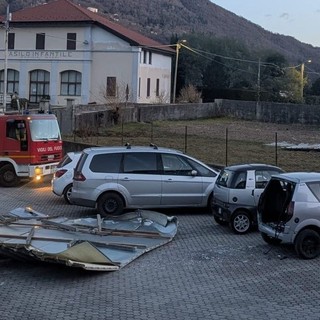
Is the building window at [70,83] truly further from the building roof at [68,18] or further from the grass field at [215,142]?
the grass field at [215,142]

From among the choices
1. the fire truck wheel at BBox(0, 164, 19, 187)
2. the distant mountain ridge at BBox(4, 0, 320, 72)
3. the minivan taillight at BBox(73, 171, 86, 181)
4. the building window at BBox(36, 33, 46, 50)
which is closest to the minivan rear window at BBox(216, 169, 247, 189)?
the minivan taillight at BBox(73, 171, 86, 181)

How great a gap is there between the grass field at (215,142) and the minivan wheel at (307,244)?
1217 cm

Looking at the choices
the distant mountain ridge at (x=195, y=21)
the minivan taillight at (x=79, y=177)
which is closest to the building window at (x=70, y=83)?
the minivan taillight at (x=79, y=177)

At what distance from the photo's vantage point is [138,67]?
65.3 m

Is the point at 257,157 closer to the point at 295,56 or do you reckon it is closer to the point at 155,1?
the point at 295,56

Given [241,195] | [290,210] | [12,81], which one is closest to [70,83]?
[12,81]

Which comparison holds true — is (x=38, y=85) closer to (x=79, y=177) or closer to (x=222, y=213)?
(x=79, y=177)

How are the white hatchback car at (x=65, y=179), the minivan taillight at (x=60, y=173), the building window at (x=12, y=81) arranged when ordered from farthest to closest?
the building window at (x=12, y=81)
the minivan taillight at (x=60, y=173)
the white hatchback car at (x=65, y=179)

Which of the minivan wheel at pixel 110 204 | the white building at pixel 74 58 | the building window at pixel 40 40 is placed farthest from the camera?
the building window at pixel 40 40

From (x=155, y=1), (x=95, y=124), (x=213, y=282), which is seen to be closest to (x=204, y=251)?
(x=213, y=282)

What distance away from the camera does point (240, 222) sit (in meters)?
14.1

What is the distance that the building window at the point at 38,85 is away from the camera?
68500mm

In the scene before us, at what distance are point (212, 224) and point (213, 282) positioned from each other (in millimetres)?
5405

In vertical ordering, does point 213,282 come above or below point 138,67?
below
